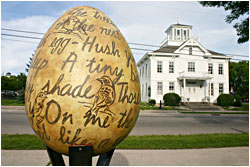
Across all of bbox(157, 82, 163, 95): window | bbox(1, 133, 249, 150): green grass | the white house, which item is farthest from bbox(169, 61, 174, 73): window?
bbox(1, 133, 249, 150): green grass

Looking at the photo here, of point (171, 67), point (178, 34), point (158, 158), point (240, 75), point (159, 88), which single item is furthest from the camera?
point (240, 75)

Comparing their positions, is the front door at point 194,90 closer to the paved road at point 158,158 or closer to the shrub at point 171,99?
the shrub at point 171,99

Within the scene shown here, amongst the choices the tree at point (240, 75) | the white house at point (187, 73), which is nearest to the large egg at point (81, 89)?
the white house at point (187, 73)

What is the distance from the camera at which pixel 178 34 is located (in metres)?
30.7

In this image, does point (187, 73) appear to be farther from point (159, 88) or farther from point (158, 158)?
point (158, 158)

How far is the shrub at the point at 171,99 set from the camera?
23969 mm

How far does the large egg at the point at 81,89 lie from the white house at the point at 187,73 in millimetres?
23676

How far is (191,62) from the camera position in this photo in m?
27.0

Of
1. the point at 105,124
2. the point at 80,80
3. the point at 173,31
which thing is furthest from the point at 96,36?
the point at 173,31

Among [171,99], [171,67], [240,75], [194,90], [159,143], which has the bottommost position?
[159,143]

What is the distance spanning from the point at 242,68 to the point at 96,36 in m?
51.9

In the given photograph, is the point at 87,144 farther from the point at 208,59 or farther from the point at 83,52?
the point at 208,59

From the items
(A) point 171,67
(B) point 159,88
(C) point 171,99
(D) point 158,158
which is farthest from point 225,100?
(D) point 158,158

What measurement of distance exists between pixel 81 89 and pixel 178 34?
3091 cm
